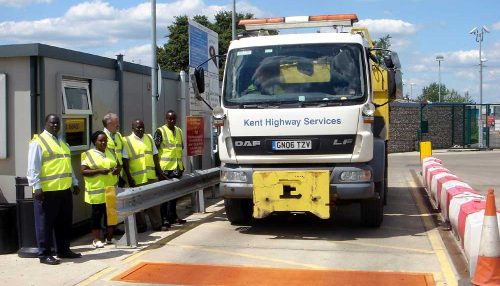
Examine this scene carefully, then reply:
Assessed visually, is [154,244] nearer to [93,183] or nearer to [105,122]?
[93,183]

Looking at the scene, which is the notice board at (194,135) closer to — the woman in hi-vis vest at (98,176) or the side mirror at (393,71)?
the woman in hi-vis vest at (98,176)

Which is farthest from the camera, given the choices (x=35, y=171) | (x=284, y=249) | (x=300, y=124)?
(x=300, y=124)

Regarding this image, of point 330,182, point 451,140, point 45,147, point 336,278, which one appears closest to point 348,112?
point 330,182

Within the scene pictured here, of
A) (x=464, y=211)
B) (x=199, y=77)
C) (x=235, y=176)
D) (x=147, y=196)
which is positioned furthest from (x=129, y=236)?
(x=464, y=211)

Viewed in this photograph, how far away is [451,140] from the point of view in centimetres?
3262

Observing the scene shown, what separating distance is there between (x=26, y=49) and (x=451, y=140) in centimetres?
2837

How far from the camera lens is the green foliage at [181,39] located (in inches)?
2026

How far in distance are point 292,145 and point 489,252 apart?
10.7 feet

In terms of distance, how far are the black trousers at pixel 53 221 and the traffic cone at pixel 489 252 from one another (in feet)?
15.9

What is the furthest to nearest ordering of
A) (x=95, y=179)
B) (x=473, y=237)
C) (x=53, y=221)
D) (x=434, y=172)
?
(x=434, y=172)
(x=95, y=179)
(x=53, y=221)
(x=473, y=237)

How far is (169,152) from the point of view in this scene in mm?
9977

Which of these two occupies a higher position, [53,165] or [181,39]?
[181,39]

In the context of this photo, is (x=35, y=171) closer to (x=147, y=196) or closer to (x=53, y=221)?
(x=53, y=221)

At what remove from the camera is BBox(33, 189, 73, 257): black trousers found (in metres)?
7.19
